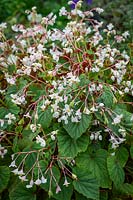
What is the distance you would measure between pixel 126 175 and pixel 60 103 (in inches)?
17.2

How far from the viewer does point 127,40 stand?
10.7ft

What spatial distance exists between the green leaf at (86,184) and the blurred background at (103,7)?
1570mm

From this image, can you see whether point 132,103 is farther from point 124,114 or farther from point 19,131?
point 19,131

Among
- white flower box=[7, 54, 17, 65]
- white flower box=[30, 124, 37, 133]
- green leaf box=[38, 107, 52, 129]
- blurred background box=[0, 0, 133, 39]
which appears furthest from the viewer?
blurred background box=[0, 0, 133, 39]

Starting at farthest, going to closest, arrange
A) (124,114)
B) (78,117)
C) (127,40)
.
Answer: (127,40) < (124,114) < (78,117)

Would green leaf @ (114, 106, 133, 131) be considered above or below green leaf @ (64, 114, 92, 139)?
above

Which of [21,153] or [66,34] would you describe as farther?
[66,34]

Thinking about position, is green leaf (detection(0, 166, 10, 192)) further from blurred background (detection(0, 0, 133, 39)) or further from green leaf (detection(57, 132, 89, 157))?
blurred background (detection(0, 0, 133, 39))

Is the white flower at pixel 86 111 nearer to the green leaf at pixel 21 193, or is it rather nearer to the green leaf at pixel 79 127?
the green leaf at pixel 79 127

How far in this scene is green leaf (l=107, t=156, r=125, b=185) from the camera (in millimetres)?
1924

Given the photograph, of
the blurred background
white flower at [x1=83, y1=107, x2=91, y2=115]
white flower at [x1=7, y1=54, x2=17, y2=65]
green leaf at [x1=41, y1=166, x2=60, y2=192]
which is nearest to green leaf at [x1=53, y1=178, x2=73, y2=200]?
green leaf at [x1=41, y1=166, x2=60, y2=192]

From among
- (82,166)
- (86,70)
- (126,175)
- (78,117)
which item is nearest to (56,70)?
(86,70)

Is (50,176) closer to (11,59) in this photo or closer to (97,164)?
(97,164)

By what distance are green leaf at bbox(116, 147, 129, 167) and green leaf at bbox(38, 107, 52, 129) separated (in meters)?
0.29
